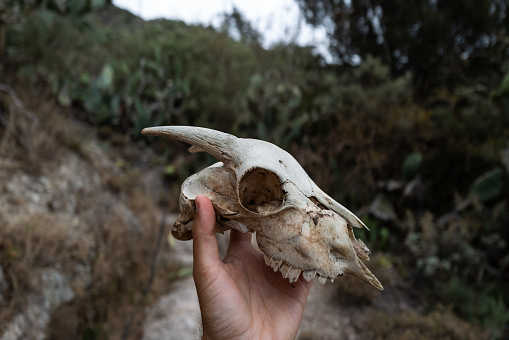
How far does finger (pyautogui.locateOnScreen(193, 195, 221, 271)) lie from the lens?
1.21 m

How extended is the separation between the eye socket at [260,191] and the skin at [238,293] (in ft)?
0.73

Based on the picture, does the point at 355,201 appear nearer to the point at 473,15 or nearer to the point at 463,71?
the point at 463,71

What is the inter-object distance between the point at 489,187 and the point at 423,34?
184 inches

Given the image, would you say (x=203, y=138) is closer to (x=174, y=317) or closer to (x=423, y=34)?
(x=174, y=317)

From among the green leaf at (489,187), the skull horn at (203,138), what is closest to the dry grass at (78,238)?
the skull horn at (203,138)

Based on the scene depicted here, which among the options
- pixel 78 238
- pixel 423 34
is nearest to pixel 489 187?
pixel 423 34

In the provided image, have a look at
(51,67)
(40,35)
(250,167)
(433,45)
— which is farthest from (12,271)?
(433,45)

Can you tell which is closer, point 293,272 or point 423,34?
point 293,272

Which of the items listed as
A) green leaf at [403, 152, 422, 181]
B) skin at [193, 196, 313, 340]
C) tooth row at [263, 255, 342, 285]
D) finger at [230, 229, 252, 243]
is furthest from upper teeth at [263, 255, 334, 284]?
green leaf at [403, 152, 422, 181]

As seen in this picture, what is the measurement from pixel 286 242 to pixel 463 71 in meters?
7.96

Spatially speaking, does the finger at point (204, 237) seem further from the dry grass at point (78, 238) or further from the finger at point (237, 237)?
the dry grass at point (78, 238)

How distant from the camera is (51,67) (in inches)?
218

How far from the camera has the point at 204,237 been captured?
1.22 m

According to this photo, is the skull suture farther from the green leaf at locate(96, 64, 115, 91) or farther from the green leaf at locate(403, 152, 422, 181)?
the green leaf at locate(96, 64, 115, 91)
